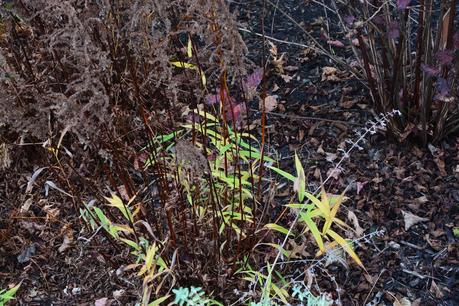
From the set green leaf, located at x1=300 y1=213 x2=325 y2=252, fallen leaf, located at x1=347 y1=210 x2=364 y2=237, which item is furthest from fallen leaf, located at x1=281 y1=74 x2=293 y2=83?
green leaf, located at x1=300 y1=213 x2=325 y2=252

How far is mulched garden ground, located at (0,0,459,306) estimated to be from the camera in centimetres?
227

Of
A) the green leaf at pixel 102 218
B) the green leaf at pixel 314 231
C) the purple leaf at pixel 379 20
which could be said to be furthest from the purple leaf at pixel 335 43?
the green leaf at pixel 102 218

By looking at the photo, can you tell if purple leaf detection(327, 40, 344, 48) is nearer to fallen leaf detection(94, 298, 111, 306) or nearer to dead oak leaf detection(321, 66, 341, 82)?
dead oak leaf detection(321, 66, 341, 82)

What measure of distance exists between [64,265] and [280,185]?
1062 mm

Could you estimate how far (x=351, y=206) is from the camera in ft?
8.18

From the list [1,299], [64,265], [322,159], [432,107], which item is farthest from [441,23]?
[1,299]

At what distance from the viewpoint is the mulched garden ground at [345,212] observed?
227 centimetres

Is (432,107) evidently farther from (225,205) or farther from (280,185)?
(225,205)

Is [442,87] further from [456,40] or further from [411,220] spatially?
[411,220]

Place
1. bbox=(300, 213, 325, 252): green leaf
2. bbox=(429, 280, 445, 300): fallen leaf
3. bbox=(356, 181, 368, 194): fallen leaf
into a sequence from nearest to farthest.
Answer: bbox=(300, 213, 325, 252): green leaf < bbox=(429, 280, 445, 300): fallen leaf < bbox=(356, 181, 368, 194): fallen leaf

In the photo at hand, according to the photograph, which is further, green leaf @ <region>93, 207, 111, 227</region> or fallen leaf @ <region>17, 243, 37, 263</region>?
fallen leaf @ <region>17, 243, 37, 263</region>

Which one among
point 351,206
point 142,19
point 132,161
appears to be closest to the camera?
point 142,19

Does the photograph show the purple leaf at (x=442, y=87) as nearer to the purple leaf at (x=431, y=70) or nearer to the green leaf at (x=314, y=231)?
the purple leaf at (x=431, y=70)

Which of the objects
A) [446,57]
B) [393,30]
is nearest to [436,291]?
[446,57]
